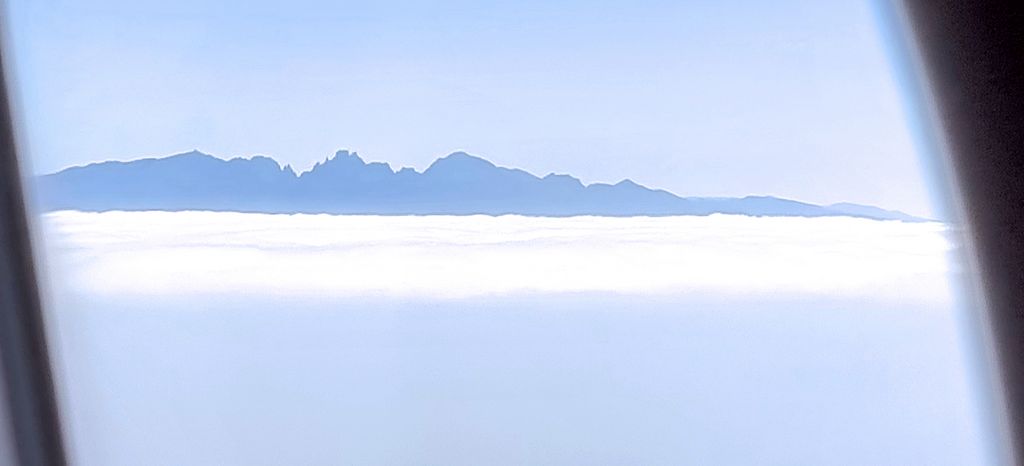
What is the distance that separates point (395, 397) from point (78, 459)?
322mm

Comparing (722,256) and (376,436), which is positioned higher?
(722,256)

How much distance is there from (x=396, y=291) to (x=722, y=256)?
301 millimetres

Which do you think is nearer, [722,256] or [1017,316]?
[1017,316]

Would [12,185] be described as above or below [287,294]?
above

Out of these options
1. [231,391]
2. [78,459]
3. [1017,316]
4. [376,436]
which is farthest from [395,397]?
[1017,316]

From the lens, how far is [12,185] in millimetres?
911

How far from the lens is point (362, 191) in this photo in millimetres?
911

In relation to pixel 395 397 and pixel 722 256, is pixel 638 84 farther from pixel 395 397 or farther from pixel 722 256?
pixel 395 397

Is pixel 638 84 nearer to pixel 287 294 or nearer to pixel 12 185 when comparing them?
pixel 287 294

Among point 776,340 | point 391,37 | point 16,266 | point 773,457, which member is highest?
point 391,37

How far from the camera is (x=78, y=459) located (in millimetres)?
992

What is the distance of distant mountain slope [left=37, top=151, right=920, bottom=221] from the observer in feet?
2.93

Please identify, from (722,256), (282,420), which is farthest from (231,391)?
(722,256)

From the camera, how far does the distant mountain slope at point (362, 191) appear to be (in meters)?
0.89
